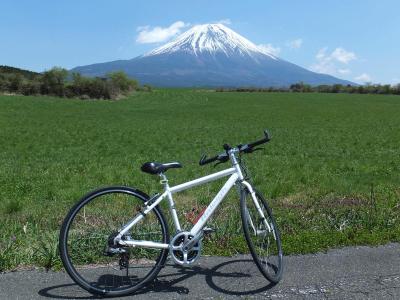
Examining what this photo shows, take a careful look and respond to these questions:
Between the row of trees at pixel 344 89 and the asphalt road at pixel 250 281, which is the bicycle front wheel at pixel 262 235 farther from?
the row of trees at pixel 344 89

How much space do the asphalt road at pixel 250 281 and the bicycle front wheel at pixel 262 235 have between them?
13 centimetres

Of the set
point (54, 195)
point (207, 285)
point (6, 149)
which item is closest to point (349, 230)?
point (207, 285)

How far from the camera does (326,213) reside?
593 centimetres

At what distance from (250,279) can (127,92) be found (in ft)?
260

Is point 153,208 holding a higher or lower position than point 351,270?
higher

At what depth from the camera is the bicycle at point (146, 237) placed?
3.77 metres

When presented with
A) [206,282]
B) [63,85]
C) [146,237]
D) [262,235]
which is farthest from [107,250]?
[63,85]

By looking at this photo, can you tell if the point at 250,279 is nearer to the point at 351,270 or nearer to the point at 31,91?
the point at 351,270

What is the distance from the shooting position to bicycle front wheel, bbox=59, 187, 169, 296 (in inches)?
145

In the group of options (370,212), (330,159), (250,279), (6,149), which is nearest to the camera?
(250,279)

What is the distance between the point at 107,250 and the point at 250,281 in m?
1.21

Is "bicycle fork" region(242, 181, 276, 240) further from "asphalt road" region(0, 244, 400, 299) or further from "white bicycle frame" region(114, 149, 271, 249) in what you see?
"asphalt road" region(0, 244, 400, 299)

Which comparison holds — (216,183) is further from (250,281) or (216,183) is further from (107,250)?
(107,250)

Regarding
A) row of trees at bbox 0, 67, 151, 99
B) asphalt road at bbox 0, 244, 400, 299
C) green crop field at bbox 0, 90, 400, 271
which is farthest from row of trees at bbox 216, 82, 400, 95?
asphalt road at bbox 0, 244, 400, 299
